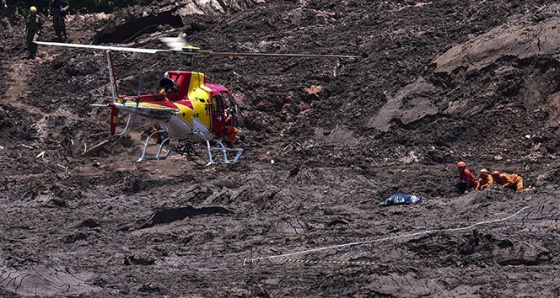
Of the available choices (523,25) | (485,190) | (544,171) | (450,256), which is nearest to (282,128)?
(523,25)

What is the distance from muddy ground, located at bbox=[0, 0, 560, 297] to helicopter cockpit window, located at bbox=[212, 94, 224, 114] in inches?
63.1

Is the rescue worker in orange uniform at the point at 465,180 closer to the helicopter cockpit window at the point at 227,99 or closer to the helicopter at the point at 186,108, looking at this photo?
the helicopter at the point at 186,108

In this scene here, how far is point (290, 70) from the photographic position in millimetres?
30578

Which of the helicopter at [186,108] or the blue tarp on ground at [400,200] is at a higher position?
the helicopter at [186,108]

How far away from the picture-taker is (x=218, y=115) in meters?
20.7

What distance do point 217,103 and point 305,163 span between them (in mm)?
5042

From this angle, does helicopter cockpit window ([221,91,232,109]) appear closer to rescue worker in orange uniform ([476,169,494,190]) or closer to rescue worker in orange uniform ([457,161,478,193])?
rescue worker in orange uniform ([457,161,478,193])

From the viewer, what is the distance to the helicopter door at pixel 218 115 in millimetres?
20625

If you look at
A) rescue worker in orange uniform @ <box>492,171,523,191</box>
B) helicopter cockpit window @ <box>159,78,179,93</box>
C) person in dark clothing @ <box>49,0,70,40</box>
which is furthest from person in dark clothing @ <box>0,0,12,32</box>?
rescue worker in orange uniform @ <box>492,171,523,191</box>

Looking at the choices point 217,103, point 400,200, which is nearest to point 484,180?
point 400,200

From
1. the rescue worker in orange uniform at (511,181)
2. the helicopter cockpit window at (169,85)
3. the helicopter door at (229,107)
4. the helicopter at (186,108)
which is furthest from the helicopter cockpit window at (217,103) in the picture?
the rescue worker in orange uniform at (511,181)

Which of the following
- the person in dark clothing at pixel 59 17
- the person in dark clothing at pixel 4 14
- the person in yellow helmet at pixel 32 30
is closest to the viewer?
the person in yellow helmet at pixel 32 30

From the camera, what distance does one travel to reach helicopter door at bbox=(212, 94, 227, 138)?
20625 mm

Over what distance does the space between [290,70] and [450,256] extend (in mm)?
17124
